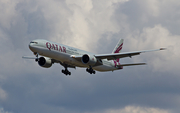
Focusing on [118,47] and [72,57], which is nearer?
[72,57]

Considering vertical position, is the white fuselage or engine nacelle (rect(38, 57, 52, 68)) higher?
engine nacelle (rect(38, 57, 52, 68))

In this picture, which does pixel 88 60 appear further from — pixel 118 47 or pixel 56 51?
pixel 118 47

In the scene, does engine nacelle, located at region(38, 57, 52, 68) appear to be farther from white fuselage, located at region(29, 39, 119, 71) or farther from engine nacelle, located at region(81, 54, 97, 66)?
engine nacelle, located at region(81, 54, 97, 66)

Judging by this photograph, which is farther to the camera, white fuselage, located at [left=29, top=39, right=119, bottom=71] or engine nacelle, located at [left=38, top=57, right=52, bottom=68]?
engine nacelle, located at [left=38, top=57, right=52, bottom=68]

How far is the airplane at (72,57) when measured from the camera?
60.1 m

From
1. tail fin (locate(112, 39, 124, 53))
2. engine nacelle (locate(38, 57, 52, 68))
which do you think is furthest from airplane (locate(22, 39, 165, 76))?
tail fin (locate(112, 39, 124, 53))

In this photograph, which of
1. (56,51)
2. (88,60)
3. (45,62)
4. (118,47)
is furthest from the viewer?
(118,47)

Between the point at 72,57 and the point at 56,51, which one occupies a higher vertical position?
the point at 72,57

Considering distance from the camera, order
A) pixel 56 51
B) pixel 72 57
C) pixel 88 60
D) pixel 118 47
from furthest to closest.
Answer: pixel 118 47, pixel 88 60, pixel 72 57, pixel 56 51

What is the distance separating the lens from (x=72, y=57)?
210 ft

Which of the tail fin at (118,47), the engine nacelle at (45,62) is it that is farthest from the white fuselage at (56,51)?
the tail fin at (118,47)

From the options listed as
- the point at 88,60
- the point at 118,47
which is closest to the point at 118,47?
the point at 118,47

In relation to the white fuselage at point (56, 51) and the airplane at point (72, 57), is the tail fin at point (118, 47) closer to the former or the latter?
the airplane at point (72, 57)

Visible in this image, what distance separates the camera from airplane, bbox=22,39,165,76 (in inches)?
2367
